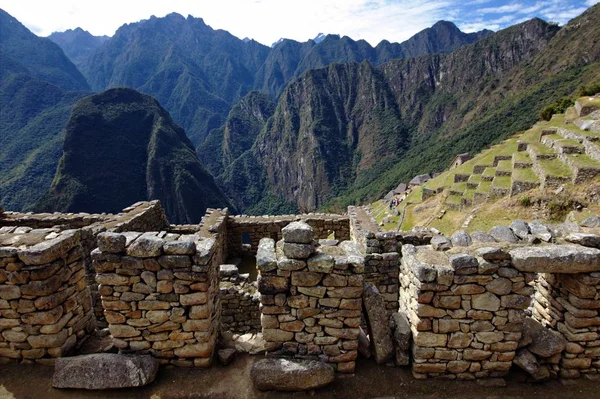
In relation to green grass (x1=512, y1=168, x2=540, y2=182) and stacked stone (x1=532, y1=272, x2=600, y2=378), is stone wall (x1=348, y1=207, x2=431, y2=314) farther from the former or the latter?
green grass (x1=512, y1=168, x2=540, y2=182)

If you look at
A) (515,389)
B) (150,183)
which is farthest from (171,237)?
(150,183)

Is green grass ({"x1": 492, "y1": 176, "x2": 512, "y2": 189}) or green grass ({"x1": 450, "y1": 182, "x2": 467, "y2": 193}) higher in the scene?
green grass ({"x1": 492, "y1": 176, "x2": 512, "y2": 189})

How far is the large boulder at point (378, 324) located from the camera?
534cm

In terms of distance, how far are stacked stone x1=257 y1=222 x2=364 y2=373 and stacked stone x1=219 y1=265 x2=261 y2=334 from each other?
14.5 feet

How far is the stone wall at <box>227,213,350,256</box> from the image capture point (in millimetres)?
14000

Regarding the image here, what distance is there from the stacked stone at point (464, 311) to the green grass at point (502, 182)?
24.7 meters

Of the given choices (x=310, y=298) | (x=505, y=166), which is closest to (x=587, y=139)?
(x=505, y=166)

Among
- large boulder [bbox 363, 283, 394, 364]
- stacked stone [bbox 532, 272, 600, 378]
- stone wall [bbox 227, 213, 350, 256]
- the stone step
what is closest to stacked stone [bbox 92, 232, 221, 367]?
large boulder [bbox 363, 283, 394, 364]

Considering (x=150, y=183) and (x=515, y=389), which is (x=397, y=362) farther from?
(x=150, y=183)

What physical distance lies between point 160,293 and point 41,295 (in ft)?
5.87

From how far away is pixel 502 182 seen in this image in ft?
89.2

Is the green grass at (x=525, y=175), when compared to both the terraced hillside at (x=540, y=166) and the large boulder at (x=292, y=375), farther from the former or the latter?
the large boulder at (x=292, y=375)

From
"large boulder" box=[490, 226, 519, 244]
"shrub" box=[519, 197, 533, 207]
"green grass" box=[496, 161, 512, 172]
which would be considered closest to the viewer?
"large boulder" box=[490, 226, 519, 244]

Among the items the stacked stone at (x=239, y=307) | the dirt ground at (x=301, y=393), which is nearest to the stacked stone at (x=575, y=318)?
the dirt ground at (x=301, y=393)
